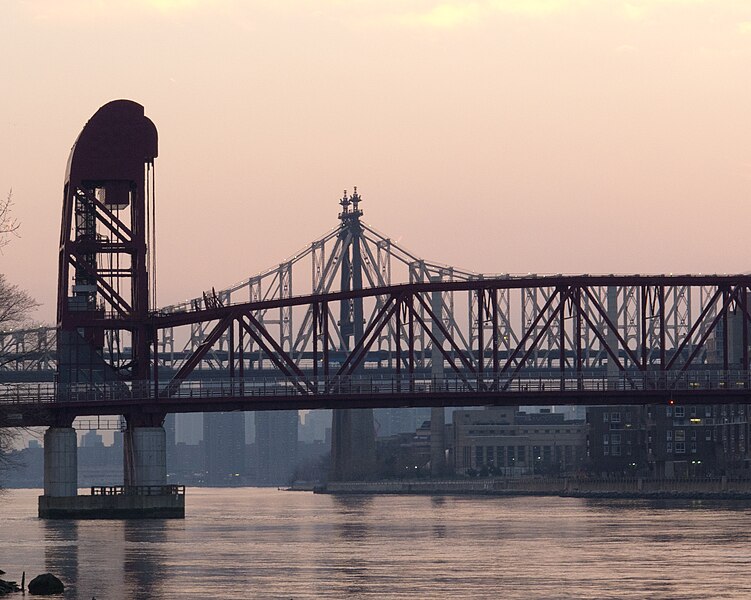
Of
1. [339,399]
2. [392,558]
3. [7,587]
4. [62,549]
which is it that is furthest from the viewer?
[339,399]

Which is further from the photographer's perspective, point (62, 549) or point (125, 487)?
point (125, 487)

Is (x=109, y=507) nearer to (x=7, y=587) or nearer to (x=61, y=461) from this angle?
(x=61, y=461)

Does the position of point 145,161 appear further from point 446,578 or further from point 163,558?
point 446,578

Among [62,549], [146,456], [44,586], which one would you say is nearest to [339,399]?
[146,456]

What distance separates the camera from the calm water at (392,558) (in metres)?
73.0

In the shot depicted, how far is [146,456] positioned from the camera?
128375 millimetres

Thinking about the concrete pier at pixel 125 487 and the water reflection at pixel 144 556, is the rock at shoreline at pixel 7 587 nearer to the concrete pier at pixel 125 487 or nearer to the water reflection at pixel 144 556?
the water reflection at pixel 144 556

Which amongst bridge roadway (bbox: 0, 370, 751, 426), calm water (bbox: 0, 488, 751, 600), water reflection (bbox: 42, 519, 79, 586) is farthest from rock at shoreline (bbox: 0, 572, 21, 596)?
bridge roadway (bbox: 0, 370, 751, 426)

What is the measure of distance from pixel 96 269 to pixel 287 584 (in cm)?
6270

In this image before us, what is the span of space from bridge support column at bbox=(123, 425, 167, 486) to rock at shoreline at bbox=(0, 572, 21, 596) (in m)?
56.7

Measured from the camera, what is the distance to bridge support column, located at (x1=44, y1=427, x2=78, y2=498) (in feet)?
423

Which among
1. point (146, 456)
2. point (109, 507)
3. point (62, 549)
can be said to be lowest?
point (62, 549)

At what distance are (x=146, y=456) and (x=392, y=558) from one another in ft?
131

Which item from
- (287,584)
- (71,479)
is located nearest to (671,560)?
(287,584)
